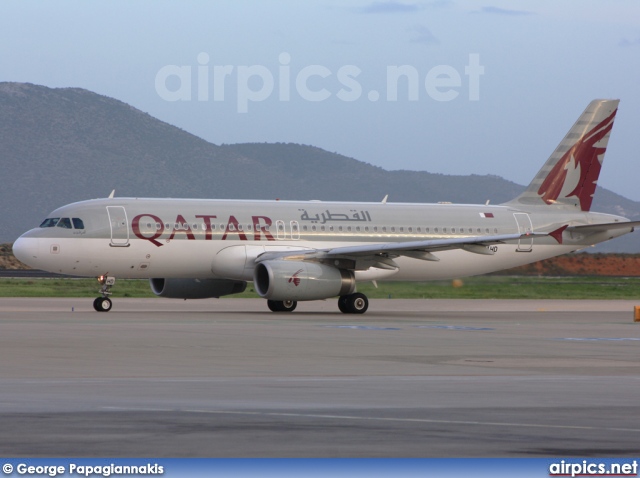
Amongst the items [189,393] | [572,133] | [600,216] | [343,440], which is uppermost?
[572,133]

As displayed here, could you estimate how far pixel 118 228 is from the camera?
4031cm

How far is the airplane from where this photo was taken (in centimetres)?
4009

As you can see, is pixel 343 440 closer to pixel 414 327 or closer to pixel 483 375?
pixel 483 375

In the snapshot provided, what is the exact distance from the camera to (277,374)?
1944 centimetres

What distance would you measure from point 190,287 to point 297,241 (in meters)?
3.88

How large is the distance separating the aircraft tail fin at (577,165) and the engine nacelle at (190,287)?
39.2 feet

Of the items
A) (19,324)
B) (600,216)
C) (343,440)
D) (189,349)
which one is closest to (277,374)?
(189,349)

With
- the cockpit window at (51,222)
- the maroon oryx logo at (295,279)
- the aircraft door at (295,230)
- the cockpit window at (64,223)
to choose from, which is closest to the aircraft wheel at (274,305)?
the aircraft door at (295,230)

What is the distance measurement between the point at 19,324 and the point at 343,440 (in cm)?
2081

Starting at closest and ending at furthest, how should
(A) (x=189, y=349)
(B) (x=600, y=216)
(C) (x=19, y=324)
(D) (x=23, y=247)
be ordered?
(A) (x=189, y=349), (C) (x=19, y=324), (D) (x=23, y=247), (B) (x=600, y=216)

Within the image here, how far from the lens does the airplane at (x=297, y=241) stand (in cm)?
4009

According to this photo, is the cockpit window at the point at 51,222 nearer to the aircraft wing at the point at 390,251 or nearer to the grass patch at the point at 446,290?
the aircraft wing at the point at 390,251

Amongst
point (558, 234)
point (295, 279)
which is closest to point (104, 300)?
point (295, 279)

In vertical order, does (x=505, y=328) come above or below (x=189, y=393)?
above
